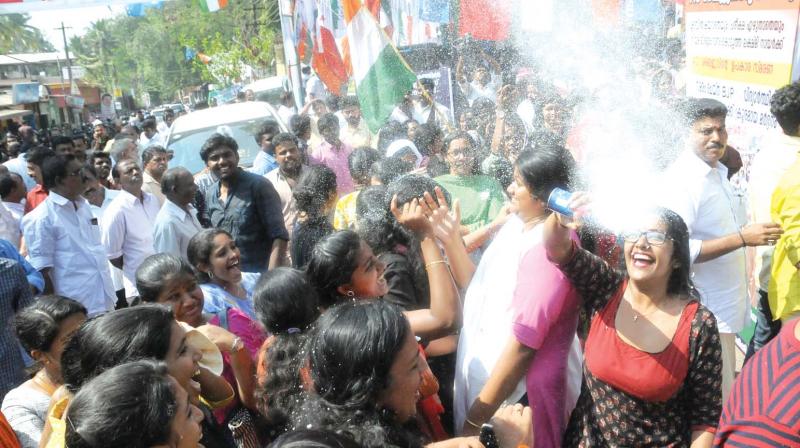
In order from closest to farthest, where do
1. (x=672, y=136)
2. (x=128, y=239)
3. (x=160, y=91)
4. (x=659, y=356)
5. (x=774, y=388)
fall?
1. (x=774, y=388)
2. (x=659, y=356)
3. (x=672, y=136)
4. (x=128, y=239)
5. (x=160, y=91)

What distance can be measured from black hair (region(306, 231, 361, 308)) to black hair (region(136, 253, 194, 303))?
668 mm

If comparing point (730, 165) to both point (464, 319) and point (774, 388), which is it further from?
point (774, 388)

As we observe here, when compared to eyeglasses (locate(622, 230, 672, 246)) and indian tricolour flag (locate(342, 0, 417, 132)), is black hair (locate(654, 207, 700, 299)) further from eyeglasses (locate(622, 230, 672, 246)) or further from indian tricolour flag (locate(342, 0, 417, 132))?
indian tricolour flag (locate(342, 0, 417, 132))

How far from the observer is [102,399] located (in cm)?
157

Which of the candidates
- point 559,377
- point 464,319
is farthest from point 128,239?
point 559,377

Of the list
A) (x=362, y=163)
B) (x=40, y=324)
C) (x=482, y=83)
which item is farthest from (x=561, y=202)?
(x=482, y=83)

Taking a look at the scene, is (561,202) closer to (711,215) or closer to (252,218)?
(711,215)

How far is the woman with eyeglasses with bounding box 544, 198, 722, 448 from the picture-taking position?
2.14 m

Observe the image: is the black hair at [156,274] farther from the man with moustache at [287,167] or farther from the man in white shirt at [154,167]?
the man in white shirt at [154,167]

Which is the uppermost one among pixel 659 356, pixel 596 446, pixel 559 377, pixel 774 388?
pixel 774 388

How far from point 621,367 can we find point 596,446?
29 cm

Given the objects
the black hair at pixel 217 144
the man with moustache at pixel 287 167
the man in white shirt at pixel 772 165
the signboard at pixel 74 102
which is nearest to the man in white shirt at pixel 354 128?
the man with moustache at pixel 287 167

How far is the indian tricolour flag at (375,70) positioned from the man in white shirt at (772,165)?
8.96ft

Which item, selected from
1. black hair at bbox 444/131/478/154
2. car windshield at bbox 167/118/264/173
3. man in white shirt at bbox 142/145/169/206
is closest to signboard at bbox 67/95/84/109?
car windshield at bbox 167/118/264/173
